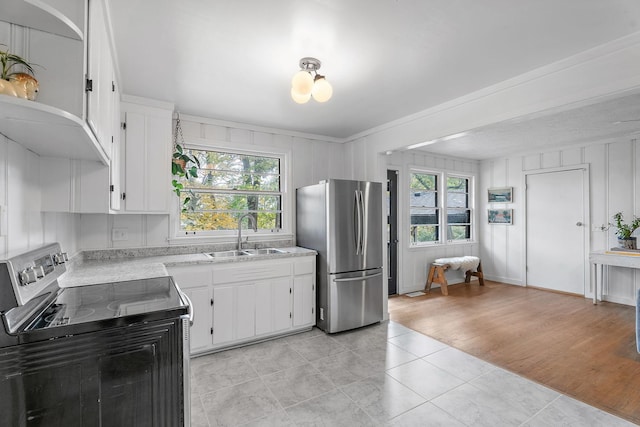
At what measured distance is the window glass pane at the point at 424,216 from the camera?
5355 millimetres

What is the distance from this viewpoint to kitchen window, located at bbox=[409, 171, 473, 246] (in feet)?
17.6

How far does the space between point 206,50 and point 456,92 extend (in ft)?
6.85

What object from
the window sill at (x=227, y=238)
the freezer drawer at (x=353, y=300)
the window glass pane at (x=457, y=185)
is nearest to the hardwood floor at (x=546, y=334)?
the freezer drawer at (x=353, y=300)

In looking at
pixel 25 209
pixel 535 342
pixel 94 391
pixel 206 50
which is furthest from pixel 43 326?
pixel 535 342

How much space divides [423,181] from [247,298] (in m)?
3.85

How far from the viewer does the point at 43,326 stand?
1104mm

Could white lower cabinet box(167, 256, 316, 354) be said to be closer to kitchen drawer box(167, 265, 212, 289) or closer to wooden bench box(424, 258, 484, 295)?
kitchen drawer box(167, 265, 212, 289)

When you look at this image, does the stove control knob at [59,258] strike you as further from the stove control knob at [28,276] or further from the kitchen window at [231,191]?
the kitchen window at [231,191]

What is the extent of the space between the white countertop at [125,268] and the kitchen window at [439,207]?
2.76 meters

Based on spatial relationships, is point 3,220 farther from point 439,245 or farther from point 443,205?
point 443,205

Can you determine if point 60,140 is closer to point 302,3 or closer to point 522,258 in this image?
point 302,3

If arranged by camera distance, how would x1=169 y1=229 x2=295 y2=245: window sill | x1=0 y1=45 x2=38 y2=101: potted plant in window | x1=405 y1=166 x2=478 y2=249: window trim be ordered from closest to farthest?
x1=0 y1=45 x2=38 y2=101: potted plant in window
x1=169 y1=229 x2=295 y2=245: window sill
x1=405 y1=166 x2=478 y2=249: window trim

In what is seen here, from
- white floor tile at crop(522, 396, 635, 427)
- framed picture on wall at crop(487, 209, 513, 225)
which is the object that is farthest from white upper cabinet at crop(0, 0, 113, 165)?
framed picture on wall at crop(487, 209, 513, 225)

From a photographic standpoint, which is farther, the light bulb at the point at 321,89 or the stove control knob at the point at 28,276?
the light bulb at the point at 321,89
